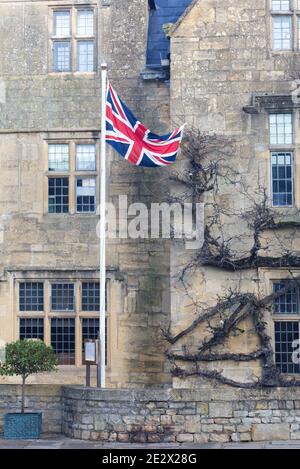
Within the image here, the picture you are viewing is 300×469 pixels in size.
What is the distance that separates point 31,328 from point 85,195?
9.84 feet

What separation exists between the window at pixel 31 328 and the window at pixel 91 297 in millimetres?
971

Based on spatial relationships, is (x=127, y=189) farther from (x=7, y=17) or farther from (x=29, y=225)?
(x=7, y=17)

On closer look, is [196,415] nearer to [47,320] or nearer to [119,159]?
[47,320]

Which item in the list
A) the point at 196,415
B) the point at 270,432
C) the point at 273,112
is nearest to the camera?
the point at 270,432

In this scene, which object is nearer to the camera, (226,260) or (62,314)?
(226,260)

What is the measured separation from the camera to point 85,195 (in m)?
23.1

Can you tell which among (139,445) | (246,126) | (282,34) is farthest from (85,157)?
(139,445)

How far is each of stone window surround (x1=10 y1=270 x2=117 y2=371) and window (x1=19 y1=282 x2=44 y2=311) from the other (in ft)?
0.28

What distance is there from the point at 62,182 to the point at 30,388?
4602 mm

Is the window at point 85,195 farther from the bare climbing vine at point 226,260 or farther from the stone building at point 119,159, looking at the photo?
the bare climbing vine at point 226,260

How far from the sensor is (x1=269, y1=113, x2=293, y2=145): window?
21562 mm

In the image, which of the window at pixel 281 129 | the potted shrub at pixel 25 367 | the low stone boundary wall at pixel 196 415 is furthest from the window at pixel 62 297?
the window at pixel 281 129

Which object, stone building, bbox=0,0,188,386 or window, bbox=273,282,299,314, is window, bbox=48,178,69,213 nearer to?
stone building, bbox=0,0,188,386
